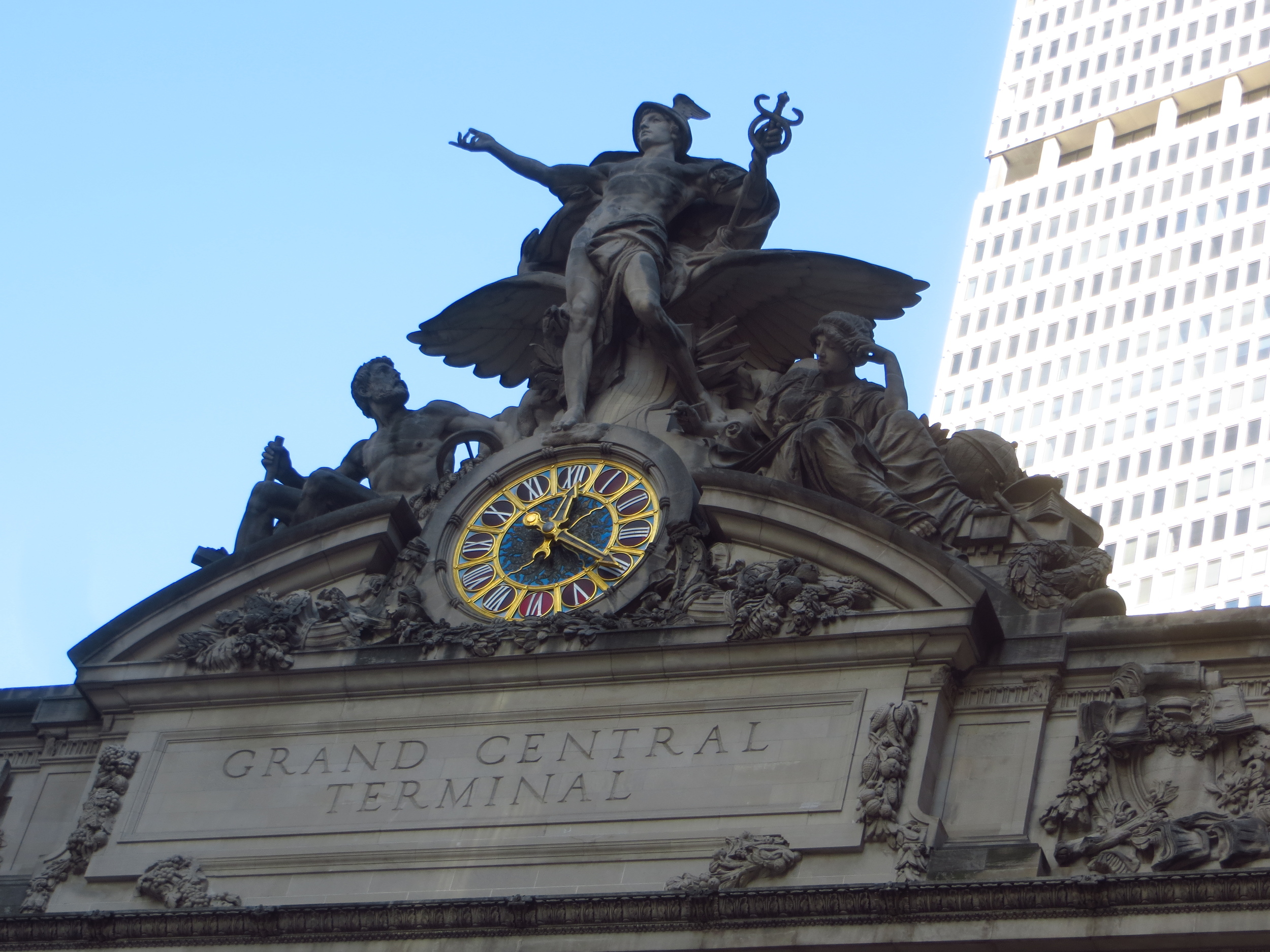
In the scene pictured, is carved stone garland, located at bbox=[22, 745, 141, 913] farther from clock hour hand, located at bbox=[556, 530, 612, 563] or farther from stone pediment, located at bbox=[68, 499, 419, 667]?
clock hour hand, located at bbox=[556, 530, 612, 563]

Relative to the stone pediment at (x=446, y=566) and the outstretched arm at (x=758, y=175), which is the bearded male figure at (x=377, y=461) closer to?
the stone pediment at (x=446, y=566)

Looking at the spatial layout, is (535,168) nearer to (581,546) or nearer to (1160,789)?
(581,546)

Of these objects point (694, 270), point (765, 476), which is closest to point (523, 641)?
point (765, 476)

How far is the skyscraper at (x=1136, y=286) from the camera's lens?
65.5 m

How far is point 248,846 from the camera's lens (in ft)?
69.5

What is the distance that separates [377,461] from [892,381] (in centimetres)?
513

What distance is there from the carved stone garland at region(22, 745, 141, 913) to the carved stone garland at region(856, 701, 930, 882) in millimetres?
6615

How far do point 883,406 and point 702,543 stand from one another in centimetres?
218

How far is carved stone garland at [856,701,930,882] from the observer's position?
18.8m

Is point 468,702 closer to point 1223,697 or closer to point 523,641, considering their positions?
point 523,641

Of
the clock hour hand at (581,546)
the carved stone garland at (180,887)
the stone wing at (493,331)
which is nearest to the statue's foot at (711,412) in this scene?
the clock hour hand at (581,546)

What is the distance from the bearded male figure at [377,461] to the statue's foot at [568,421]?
1.01 metres

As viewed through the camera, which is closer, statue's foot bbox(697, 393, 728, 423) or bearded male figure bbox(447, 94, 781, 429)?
statue's foot bbox(697, 393, 728, 423)

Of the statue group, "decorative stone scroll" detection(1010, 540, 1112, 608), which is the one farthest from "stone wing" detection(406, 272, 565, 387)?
"decorative stone scroll" detection(1010, 540, 1112, 608)
